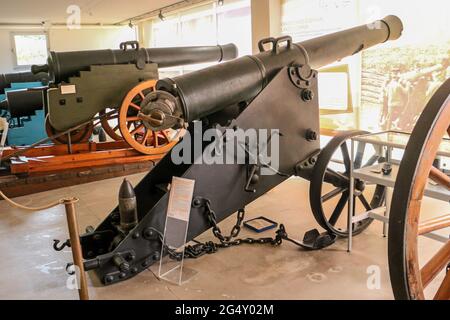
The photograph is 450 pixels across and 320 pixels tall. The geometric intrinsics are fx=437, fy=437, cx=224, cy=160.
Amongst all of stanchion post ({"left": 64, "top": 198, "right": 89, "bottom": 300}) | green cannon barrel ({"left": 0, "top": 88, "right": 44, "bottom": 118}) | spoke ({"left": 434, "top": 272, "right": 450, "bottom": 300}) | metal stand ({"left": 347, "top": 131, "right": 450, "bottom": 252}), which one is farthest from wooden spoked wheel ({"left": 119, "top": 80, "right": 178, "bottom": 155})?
spoke ({"left": 434, "top": 272, "right": 450, "bottom": 300})

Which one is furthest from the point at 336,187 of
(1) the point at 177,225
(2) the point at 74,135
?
(2) the point at 74,135

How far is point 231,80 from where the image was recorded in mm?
2291

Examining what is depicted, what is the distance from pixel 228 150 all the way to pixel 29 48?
9.11 m

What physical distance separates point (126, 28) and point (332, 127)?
724cm

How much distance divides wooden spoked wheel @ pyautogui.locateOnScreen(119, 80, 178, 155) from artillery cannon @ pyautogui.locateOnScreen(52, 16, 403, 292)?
1.82 m

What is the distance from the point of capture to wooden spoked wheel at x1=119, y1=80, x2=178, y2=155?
434 centimetres

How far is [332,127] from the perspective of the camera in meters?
4.61

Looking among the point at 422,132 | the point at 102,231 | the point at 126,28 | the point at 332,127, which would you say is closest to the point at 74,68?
the point at 102,231

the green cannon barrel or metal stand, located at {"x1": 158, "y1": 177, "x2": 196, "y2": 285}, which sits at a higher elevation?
the green cannon barrel

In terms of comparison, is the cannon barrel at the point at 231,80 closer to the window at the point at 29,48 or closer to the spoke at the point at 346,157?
the spoke at the point at 346,157

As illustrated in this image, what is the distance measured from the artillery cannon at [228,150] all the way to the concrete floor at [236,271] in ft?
0.35

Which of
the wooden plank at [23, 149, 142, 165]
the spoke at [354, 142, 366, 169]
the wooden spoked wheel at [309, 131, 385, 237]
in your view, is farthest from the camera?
the wooden plank at [23, 149, 142, 165]

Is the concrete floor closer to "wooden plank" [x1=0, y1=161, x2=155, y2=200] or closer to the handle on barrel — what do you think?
"wooden plank" [x1=0, y1=161, x2=155, y2=200]

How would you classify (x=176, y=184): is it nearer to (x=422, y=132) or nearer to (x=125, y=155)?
(x=422, y=132)
